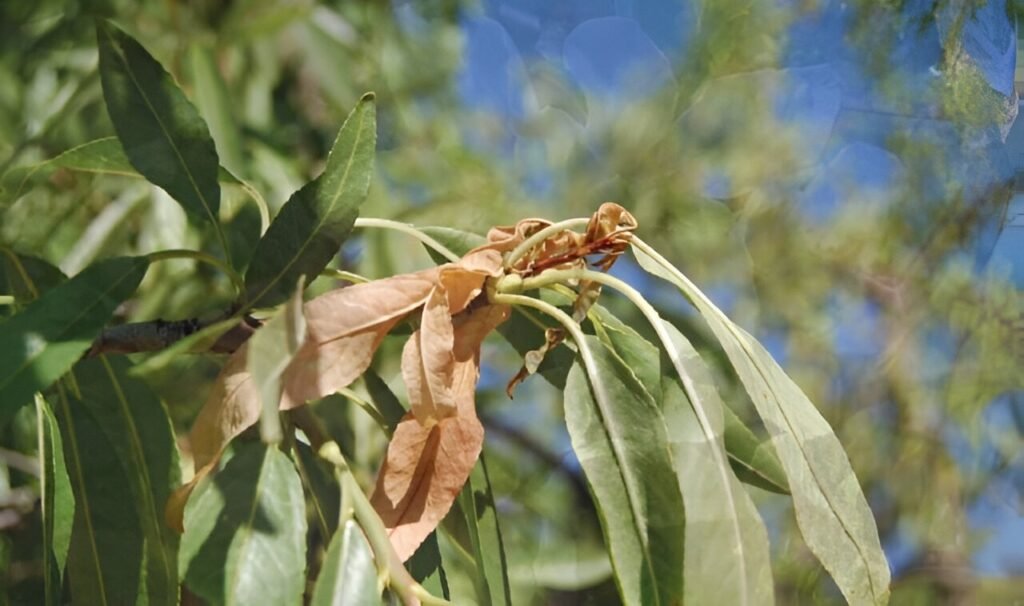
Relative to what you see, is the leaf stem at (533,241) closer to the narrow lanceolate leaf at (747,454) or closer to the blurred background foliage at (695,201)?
the narrow lanceolate leaf at (747,454)

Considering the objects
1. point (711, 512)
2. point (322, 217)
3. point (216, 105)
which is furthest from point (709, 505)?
point (216, 105)

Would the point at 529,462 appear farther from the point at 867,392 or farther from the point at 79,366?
the point at 79,366

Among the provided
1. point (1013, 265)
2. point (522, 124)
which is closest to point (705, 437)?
point (1013, 265)

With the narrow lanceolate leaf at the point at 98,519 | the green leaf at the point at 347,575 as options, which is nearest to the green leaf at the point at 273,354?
the green leaf at the point at 347,575

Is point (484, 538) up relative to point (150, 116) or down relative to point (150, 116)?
down

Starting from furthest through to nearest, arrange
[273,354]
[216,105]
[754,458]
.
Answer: [216,105] < [754,458] < [273,354]

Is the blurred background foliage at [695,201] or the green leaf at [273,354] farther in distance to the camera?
the blurred background foliage at [695,201]

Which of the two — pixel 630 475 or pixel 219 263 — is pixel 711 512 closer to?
pixel 630 475
